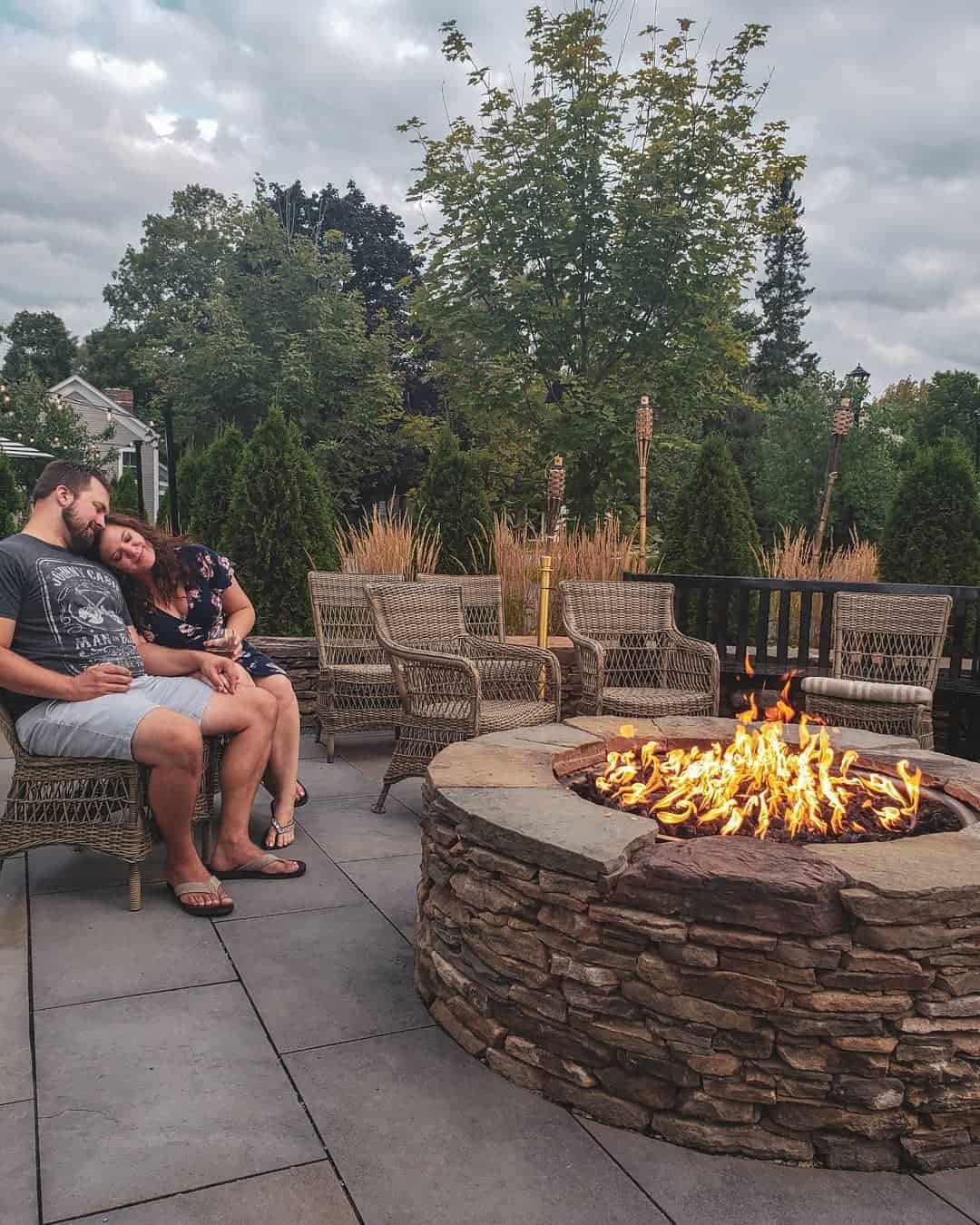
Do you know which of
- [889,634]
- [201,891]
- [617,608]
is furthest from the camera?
[617,608]

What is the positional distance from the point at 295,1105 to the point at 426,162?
33.4 ft

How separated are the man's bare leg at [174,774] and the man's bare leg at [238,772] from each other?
0.25 metres

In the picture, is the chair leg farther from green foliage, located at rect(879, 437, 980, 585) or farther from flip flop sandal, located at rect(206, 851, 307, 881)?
green foliage, located at rect(879, 437, 980, 585)

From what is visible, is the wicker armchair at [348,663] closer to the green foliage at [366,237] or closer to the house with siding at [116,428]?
the green foliage at [366,237]

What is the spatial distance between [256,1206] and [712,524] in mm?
5824

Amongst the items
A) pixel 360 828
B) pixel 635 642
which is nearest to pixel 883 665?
pixel 635 642

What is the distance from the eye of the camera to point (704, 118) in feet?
31.0

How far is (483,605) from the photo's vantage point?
5.08 meters

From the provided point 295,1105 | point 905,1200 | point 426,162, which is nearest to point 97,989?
point 295,1105

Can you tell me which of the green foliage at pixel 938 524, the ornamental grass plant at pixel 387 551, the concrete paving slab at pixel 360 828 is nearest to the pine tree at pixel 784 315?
the green foliage at pixel 938 524

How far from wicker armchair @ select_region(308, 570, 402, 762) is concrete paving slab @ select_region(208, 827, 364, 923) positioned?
54.7 inches

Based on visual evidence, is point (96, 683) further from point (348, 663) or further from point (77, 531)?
point (348, 663)

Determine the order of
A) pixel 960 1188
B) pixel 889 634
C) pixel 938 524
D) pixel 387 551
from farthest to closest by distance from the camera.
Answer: pixel 938 524 → pixel 387 551 → pixel 889 634 → pixel 960 1188

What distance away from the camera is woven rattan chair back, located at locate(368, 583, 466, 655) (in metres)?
4.37
